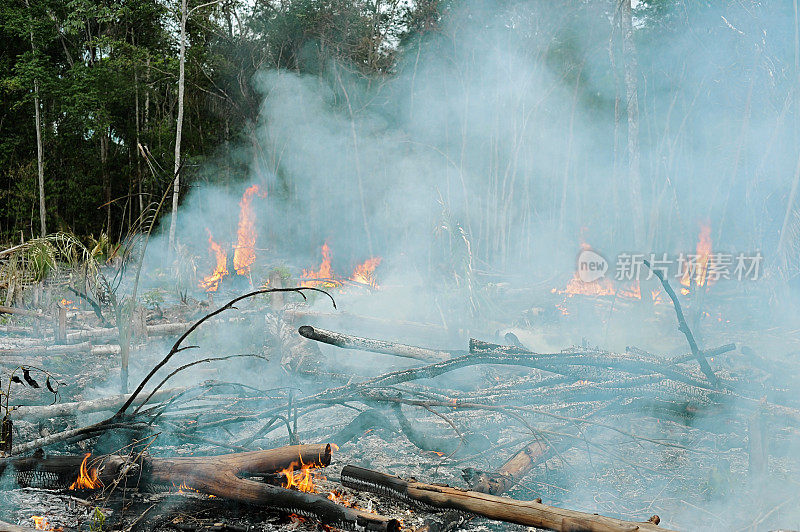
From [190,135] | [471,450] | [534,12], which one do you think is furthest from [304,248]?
[471,450]

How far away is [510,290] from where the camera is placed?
857 centimetres

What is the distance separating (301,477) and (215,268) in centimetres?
898

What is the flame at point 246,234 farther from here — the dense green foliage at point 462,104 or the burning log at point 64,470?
the burning log at point 64,470

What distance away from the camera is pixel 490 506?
2.01 m

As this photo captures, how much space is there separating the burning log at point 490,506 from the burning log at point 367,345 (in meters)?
1.03

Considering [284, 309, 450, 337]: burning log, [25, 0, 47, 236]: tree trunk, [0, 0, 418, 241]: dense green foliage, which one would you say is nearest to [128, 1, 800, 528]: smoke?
[0, 0, 418, 241]: dense green foliage

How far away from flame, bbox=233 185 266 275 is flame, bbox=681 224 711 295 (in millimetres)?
7411

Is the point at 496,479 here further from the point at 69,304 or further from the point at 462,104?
the point at 462,104

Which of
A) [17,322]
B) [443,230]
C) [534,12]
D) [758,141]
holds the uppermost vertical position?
[534,12]

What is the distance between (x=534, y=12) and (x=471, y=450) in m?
8.22

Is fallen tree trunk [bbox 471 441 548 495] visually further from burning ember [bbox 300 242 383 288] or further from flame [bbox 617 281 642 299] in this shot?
burning ember [bbox 300 242 383 288]

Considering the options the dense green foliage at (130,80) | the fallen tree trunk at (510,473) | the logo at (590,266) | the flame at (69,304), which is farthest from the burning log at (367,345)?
the dense green foliage at (130,80)

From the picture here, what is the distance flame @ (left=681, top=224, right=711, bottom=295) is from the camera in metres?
8.16

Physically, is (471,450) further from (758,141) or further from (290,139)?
(290,139)
